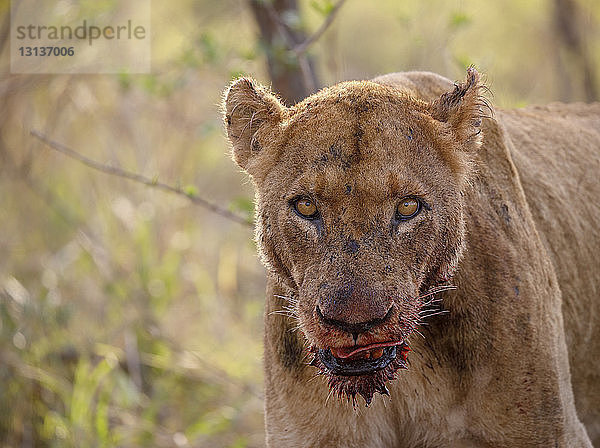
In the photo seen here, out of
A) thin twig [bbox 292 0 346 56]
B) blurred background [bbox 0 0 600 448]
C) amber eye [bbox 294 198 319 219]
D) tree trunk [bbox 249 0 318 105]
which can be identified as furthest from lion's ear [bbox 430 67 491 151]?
tree trunk [bbox 249 0 318 105]

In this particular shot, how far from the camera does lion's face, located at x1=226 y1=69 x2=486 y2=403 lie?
9.88ft

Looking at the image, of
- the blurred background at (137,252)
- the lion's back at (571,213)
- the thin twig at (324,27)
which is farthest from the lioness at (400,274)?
the blurred background at (137,252)

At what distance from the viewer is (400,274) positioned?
3102 millimetres

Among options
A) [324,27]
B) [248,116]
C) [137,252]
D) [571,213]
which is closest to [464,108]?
[248,116]

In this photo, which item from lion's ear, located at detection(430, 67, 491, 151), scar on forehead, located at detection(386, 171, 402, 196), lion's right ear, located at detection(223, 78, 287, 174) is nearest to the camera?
scar on forehead, located at detection(386, 171, 402, 196)

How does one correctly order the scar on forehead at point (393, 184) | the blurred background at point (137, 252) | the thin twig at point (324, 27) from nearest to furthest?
the scar on forehead at point (393, 184) < the thin twig at point (324, 27) < the blurred background at point (137, 252)

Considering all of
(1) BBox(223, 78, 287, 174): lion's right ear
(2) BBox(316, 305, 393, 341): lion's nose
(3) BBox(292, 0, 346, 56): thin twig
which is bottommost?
(2) BBox(316, 305, 393, 341): lion's nose

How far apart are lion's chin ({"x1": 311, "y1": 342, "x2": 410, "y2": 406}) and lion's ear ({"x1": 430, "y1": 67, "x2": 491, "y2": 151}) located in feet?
2.74

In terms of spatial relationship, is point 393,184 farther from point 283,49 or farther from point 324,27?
point 283,49

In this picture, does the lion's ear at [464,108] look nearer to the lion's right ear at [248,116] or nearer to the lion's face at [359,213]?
the lion's face at [359,213]

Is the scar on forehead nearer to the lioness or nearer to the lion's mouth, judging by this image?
the lioness

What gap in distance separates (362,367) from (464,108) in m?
1.06

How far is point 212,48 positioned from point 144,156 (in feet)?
8.38

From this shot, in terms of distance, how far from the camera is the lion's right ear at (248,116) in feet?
11.8
